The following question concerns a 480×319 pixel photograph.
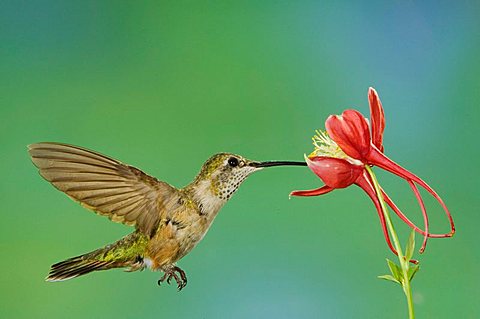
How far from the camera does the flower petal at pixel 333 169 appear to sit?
1.09 m

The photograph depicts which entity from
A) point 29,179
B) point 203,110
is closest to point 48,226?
point 29,179

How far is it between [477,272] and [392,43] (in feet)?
1.88

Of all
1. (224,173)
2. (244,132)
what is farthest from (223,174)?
(244,132)

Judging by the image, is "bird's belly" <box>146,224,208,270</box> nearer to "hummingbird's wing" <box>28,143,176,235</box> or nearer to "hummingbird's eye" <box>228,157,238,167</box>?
"hummingbird's wing" <box>28,143,176,235</box>

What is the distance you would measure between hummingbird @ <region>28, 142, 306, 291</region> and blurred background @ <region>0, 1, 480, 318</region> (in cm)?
12

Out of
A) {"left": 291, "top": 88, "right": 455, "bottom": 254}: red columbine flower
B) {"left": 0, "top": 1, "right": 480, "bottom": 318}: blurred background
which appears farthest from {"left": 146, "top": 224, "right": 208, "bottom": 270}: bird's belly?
{"left": 291, "top": 88, "right": 455, "bottom": 254}: red columbine flower

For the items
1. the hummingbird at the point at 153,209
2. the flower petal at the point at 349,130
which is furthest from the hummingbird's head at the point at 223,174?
the flower petal at the point at 349,130

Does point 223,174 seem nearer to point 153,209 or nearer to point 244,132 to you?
point 153,209

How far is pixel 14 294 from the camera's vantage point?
4.77 ft

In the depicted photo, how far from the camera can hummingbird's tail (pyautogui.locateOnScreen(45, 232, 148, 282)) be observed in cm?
133

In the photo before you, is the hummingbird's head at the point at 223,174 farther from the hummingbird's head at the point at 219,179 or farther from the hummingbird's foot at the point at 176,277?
the hummingbird's foot at the point at 176,277

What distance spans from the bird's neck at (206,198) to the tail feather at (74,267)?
0.68 feet

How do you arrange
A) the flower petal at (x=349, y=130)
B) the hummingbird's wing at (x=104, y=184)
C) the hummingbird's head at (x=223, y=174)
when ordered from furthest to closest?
the hummingbird's head at (x=223, y=174) < the hummingbird's wing at (x=104, y=184) < the flower petal at (x=349, y=130)

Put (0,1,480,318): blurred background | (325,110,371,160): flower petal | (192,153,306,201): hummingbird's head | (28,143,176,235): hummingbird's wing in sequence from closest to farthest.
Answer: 1. (325,110,371,160): flower petal
2. (28,143,176,235): hummingbird's wing
3. (192,153,306,201): hummingbird's head
4. (0,1,480,318): blurred background
